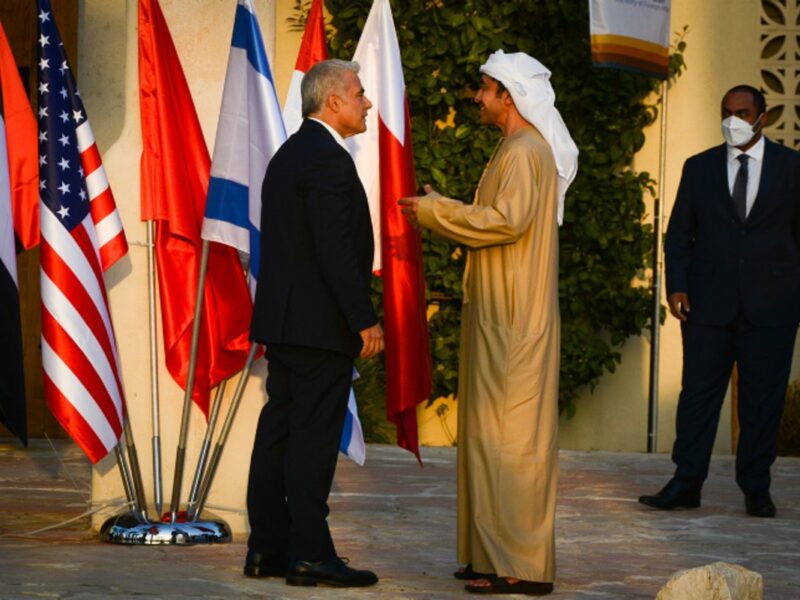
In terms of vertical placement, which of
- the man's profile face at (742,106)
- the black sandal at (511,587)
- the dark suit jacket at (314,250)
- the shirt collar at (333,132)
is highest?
the man's profile face at (742,106)

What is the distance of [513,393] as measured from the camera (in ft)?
18.9

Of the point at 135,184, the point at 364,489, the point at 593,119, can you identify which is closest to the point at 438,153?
the point at 593,119

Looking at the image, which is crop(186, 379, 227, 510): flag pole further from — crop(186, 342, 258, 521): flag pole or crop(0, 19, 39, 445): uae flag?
crop(0, 19, 39, 445): uae flag

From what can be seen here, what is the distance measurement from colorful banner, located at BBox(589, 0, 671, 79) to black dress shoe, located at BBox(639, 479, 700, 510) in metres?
3.36

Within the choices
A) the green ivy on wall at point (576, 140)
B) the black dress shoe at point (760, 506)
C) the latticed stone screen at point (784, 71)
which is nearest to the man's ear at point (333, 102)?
the black dress shoe at point (760, 506)

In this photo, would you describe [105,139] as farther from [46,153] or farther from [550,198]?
[550,198]

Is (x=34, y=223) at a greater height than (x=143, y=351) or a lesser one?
greater

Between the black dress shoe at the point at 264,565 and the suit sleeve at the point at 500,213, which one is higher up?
the suit sleeve at the point at 500,213

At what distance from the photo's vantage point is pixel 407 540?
703 cm

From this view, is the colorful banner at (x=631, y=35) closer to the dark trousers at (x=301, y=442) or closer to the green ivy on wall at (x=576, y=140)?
the green ivy on wall at (x=576, y=140)

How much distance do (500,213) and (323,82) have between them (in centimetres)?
79

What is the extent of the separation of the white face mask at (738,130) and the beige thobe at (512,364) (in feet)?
8.27

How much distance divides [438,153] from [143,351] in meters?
5.02

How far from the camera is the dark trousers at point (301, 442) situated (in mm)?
5730
